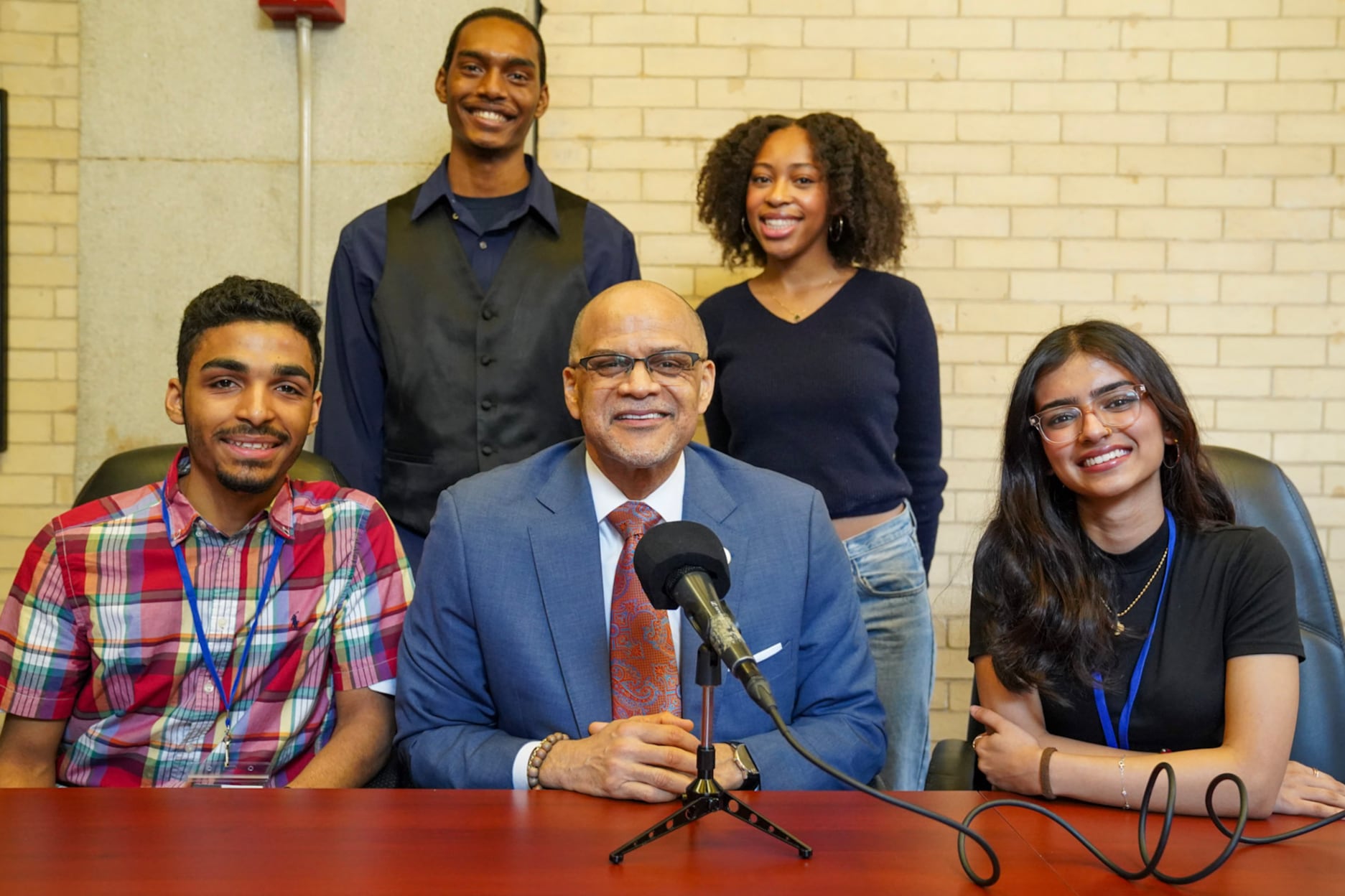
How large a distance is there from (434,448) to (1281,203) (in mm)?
2651

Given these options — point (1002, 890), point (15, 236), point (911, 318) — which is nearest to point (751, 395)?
point (911, 318)

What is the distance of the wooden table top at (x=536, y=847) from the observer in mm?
1322

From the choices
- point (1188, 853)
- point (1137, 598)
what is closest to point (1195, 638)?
point (1137, 598)

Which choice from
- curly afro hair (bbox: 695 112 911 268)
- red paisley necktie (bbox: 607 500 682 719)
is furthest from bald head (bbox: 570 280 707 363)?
curly afro hair (bbox: 695 112 911 268)

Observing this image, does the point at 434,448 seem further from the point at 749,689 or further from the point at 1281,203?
the point at 1281,203

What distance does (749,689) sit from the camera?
124cm

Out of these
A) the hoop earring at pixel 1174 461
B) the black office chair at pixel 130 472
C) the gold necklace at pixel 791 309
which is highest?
the gold necklace at pixel 791 309

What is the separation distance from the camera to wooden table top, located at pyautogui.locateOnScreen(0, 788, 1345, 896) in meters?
1.32

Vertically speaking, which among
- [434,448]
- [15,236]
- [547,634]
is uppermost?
[15,236]

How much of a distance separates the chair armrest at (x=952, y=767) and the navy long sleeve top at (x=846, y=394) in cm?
77

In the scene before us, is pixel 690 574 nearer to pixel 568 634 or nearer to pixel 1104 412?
pixel 568 634

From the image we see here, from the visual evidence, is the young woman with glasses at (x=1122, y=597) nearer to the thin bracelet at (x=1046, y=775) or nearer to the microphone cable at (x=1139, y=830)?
the thin bracelet at (x=1046, y=775)

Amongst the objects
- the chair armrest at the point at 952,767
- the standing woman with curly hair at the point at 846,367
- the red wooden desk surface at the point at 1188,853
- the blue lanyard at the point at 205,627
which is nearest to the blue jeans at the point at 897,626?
the standing woman with curly hair at the point at 846,367

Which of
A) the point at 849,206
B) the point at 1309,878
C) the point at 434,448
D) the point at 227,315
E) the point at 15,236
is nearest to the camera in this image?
the point at 1309,878
